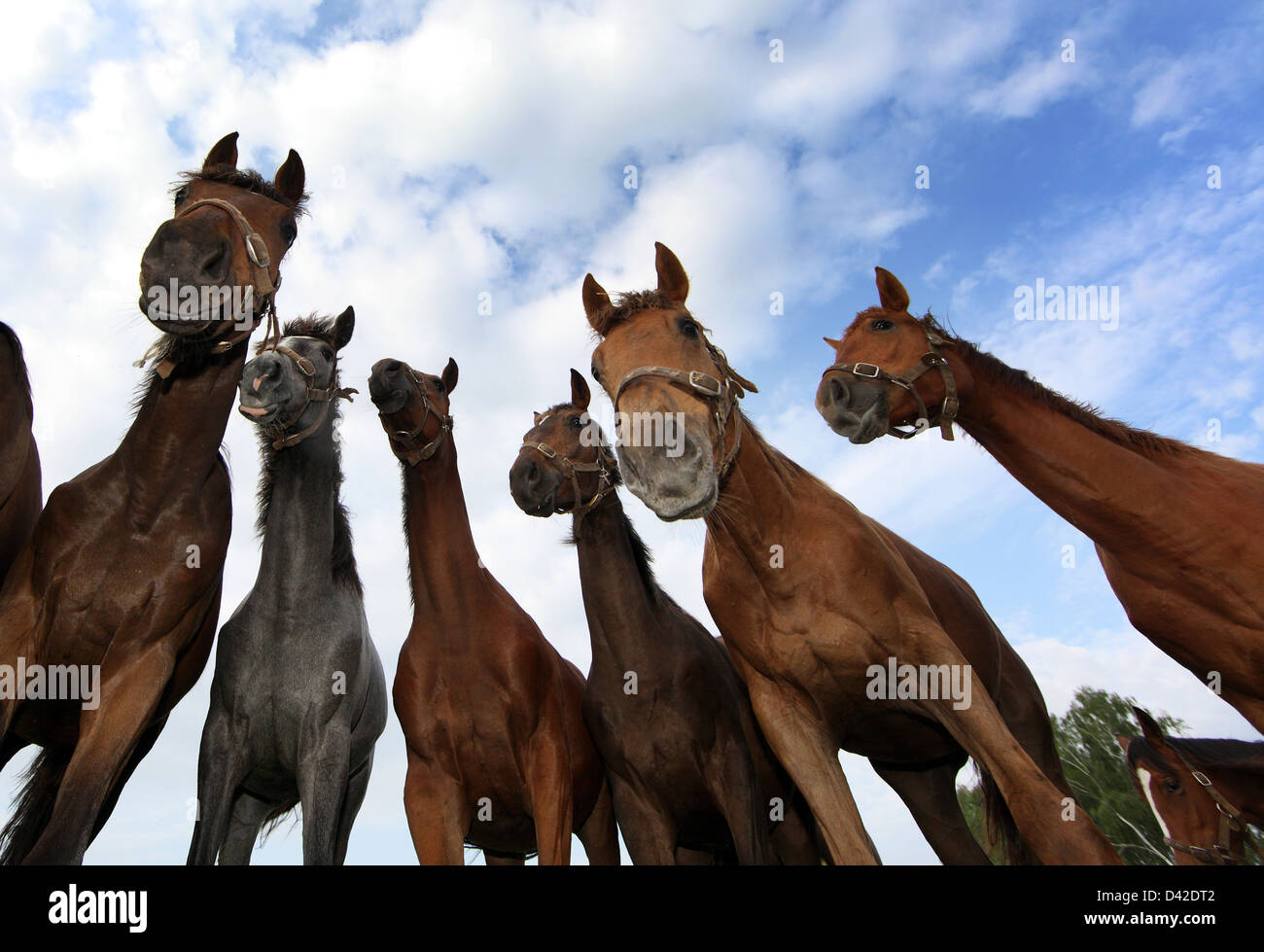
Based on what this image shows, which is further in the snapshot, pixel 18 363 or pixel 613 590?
pixel 613 590

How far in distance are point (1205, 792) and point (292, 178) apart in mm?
7200

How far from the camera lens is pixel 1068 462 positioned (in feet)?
15.7

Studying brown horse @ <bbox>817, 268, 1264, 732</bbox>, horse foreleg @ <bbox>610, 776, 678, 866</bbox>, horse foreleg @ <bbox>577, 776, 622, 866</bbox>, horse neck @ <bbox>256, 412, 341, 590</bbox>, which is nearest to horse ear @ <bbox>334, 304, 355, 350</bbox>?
horse neck @ <bbox>256, 412, 341, 590</bbox>

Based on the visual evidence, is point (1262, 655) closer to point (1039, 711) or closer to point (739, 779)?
point (1039, 711)

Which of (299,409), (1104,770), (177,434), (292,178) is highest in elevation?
(292,178)

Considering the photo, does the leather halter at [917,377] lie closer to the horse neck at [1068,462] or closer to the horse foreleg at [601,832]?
the horse neck at [1068,462]

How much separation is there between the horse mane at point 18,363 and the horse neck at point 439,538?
215cm

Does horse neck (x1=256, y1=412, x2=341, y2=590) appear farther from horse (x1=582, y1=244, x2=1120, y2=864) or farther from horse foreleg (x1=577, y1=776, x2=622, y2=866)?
horse foreleg (x1=577, y1=776, x2=622, y2=866)

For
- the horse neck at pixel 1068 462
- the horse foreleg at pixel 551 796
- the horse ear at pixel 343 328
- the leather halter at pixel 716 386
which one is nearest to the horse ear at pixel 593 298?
the leather halter at pixel 716 386

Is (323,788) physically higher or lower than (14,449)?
lower

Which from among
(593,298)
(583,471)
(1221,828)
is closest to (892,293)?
(593,298)

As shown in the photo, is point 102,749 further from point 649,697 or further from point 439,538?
point 649,697

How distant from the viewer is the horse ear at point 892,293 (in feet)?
17.3
